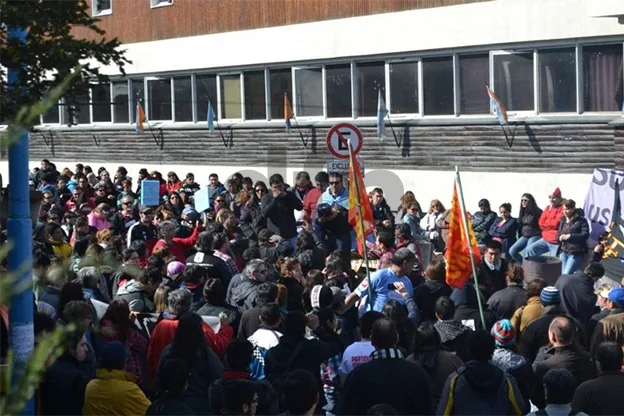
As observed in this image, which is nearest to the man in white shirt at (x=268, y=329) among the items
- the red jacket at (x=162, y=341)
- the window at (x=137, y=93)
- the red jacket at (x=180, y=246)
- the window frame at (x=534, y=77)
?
the red jacket at (x=162, y=341)

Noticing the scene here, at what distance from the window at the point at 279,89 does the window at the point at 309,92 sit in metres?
0.31

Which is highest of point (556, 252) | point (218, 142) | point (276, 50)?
point (276, 50)

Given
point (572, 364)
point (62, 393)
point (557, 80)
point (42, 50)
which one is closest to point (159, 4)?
point (557, 80)

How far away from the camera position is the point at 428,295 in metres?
10.8

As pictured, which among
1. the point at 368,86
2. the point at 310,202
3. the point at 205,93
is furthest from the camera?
the point at 205,93

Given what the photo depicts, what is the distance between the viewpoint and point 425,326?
27.3ft

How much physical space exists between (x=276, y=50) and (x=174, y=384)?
69.6 feet

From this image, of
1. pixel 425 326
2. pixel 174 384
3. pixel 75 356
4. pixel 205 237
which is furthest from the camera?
pixel 205 237

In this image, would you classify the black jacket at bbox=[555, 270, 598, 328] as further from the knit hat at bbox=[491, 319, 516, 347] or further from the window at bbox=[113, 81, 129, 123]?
the window at bbox=[113, 81, 129, 123]

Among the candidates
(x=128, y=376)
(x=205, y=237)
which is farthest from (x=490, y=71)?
(x=128, y=376)

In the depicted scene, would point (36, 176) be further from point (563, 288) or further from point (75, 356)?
point (75, 356)

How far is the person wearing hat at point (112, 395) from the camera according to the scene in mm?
7156

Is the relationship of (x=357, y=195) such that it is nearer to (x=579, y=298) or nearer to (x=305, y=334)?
(x=579, y=298)

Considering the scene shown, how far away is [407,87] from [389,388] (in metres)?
17.9
